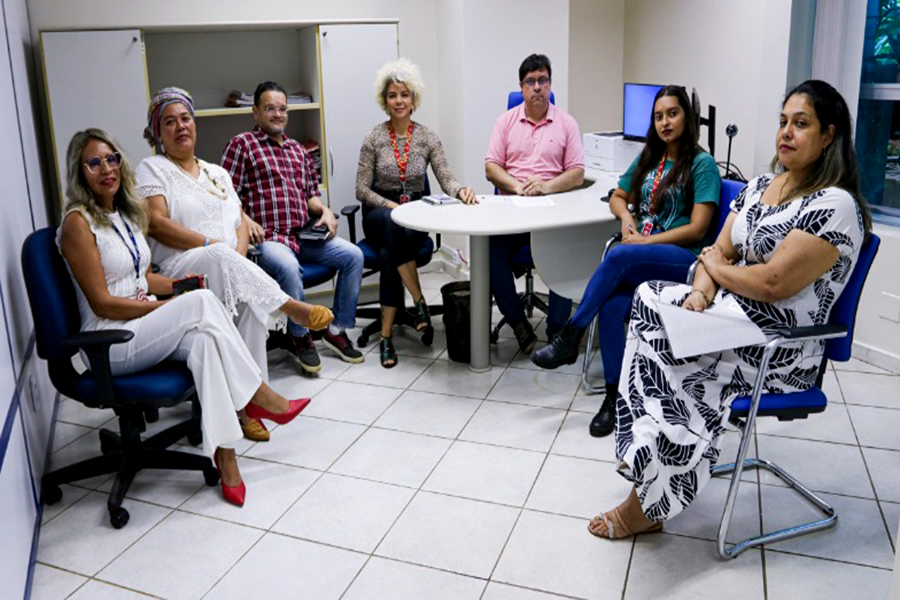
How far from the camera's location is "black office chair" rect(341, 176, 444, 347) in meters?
4.15

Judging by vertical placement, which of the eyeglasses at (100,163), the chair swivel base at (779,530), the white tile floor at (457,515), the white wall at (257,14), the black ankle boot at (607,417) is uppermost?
the white wall at (257,14)

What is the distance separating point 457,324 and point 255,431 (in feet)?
3.74

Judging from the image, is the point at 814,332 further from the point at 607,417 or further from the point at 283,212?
the point at 283,212

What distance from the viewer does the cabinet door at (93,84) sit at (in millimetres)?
4109

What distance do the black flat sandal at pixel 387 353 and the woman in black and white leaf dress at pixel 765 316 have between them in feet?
5.46

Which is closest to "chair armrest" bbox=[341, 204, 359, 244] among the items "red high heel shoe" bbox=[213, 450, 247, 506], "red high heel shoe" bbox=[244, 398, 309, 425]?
"red high heel shoe" bbox=[244, 398, 309, 425]

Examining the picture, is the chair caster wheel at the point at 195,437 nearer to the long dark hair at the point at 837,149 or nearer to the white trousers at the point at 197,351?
the white trousers at the point at 197,351

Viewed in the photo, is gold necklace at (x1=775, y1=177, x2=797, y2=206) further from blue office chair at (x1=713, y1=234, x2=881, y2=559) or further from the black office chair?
the black office chair

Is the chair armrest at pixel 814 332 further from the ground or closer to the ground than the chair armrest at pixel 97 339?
further from the ground

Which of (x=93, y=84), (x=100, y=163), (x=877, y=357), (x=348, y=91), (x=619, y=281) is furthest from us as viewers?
(x=348, y=91)

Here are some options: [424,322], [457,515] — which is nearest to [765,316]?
[457,515]

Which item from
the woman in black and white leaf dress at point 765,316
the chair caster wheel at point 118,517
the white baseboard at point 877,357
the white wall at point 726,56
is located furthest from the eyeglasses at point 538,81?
the chair caster wheel at point 118,517

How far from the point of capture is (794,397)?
7.80ft

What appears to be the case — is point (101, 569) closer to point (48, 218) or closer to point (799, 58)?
point (48, 218)
